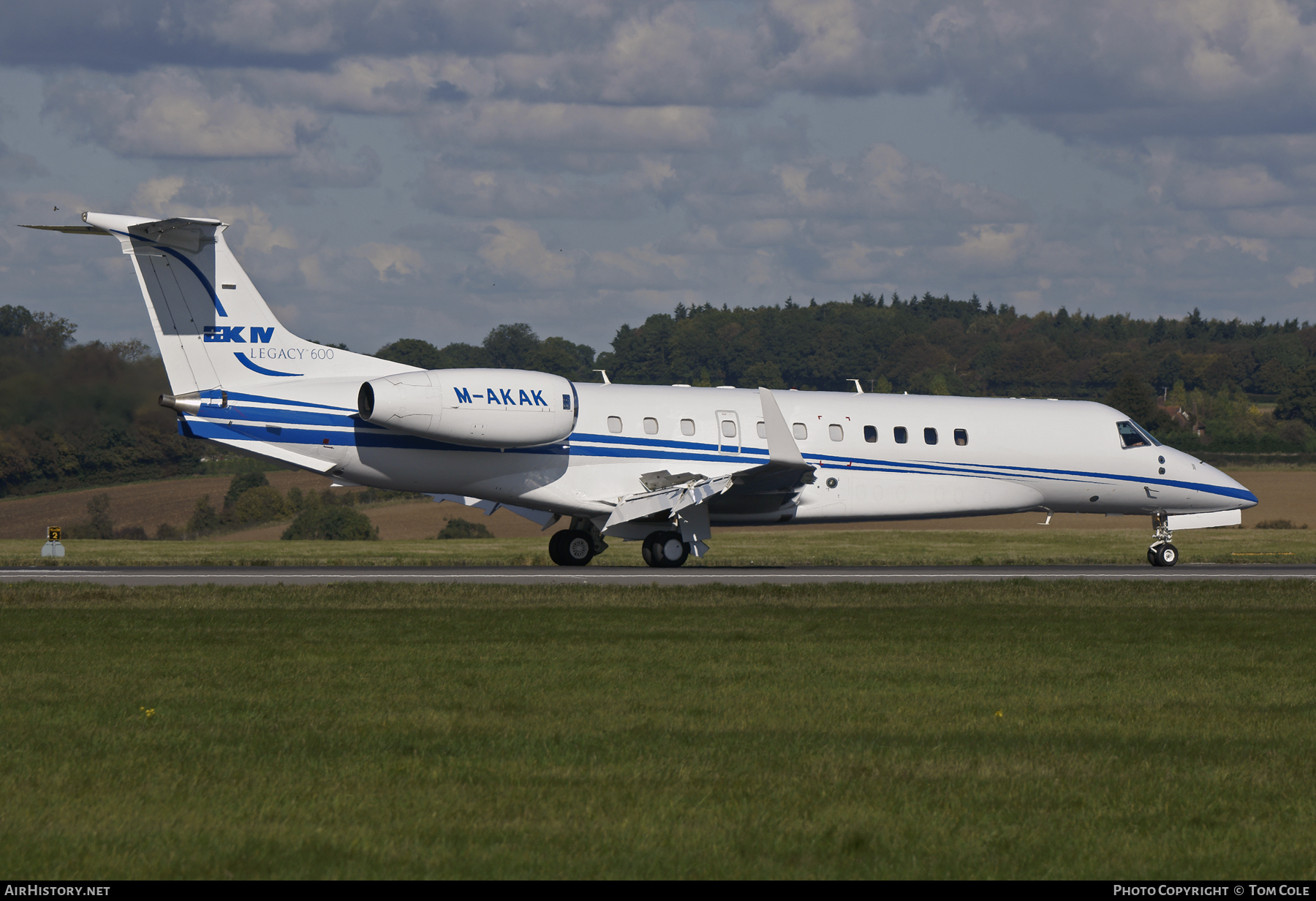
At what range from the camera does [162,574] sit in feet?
86.4

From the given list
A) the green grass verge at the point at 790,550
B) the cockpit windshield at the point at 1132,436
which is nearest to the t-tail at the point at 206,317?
the green grass verge at the point at 790,550

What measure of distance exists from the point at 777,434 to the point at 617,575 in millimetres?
4419

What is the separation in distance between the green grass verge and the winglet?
16.8 feet

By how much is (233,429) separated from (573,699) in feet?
54.1

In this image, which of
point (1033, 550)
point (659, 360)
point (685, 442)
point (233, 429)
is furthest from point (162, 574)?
point (659, 360)

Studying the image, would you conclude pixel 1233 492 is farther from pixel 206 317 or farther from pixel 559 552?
pixel 206 317

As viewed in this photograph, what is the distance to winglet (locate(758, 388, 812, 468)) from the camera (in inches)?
1120

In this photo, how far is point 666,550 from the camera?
29.6 m

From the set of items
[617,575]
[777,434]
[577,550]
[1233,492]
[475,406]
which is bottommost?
[617,575]

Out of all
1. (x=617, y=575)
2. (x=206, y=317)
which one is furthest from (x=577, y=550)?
(x=206, y=317)

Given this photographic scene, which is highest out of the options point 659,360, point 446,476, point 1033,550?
point 659,360

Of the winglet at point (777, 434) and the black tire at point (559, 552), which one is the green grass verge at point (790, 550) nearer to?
the black tire at point (559, 552)
